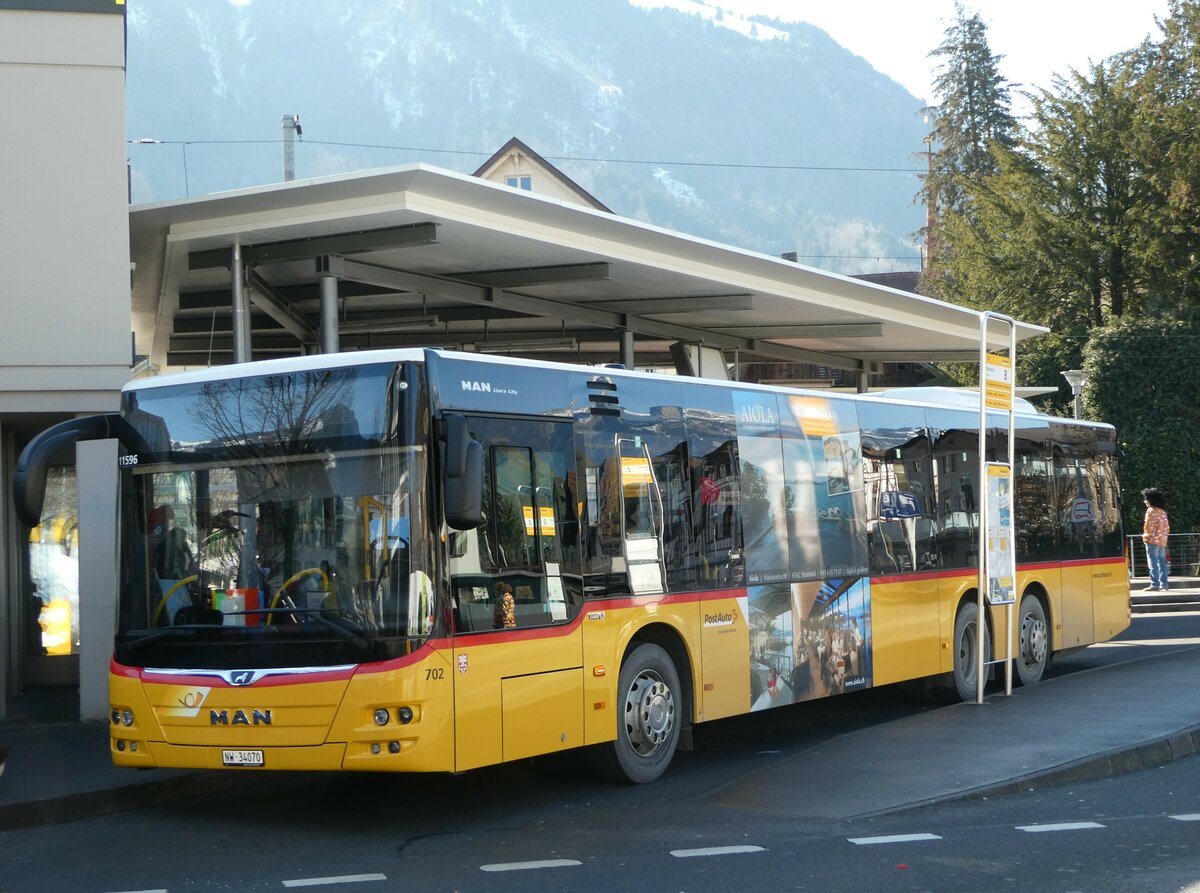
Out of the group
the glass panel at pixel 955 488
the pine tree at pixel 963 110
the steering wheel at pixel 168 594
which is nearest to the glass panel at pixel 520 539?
the steering wheel at pixel 168 594

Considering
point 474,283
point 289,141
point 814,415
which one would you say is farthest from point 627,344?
point 289,141

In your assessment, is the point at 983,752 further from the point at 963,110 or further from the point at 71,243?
the point at 963,110

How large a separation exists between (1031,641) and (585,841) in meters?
9.32

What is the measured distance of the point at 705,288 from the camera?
20.5m

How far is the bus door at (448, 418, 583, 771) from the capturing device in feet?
29.9

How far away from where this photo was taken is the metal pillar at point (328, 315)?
1572 centimetres

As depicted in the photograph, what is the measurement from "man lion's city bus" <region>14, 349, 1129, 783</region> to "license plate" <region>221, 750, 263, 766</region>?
0.06ft

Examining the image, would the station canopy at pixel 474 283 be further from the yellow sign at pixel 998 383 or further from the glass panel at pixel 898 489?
the yellow sign at pixel 998 383

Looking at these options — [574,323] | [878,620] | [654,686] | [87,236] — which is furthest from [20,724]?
[574,323]

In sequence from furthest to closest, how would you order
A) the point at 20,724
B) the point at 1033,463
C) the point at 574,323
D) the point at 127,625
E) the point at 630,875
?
1. the point at 574,323
2. the point at 1033,463
3. the point at 20,724
4. the point at 127,625
5. the point at 630,875

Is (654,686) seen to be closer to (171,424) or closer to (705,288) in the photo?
(171,424)

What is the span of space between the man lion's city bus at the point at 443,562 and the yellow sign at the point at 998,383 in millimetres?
2709

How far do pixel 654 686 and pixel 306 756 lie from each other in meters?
2.97

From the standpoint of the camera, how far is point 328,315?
634 inches
